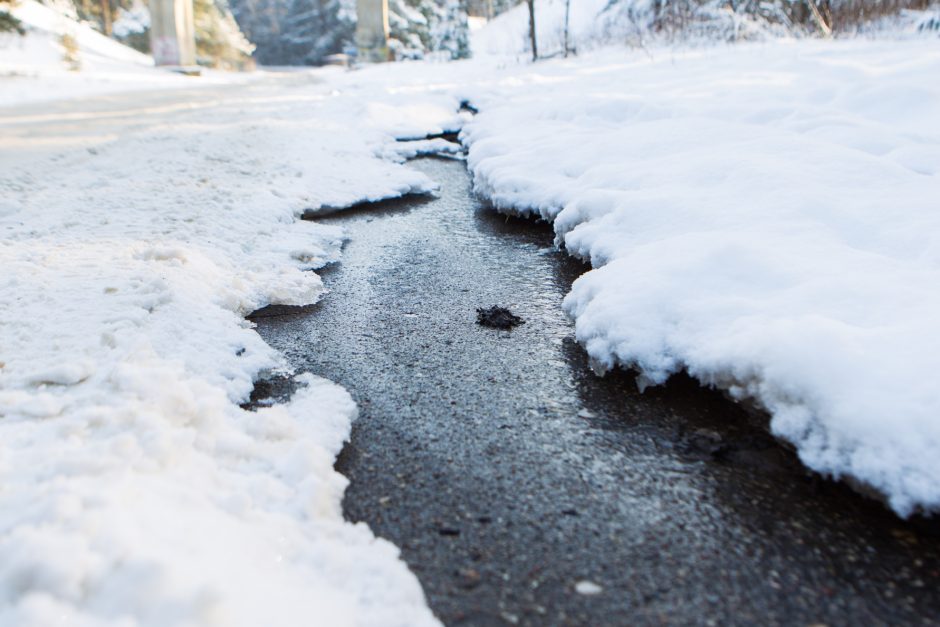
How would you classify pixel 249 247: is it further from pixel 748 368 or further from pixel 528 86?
pixel 528 86

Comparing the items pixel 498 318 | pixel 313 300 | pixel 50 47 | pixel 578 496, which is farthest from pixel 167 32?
pixel 578 496

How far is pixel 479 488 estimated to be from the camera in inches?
59.5

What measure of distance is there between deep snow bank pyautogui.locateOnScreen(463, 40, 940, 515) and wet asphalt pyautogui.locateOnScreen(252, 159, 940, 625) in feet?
0.39

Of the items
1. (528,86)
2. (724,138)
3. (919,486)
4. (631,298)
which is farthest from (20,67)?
(919,486)

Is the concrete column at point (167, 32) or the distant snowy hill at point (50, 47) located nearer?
the distant snowy hill at point (50, 47)

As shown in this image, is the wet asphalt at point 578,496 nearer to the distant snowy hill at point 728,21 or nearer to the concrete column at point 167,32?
the distant snowy hill at point 728,21

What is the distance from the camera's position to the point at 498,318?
7.97ft

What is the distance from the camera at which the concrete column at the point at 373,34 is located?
68.2 feet

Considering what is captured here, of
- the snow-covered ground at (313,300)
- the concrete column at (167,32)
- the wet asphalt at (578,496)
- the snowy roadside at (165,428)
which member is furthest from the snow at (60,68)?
the wet asphalt at (578,496)

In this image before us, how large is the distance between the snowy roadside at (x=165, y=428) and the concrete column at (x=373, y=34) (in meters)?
18.6

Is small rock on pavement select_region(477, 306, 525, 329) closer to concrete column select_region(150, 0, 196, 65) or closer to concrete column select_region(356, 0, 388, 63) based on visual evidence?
concrete column select_region(150, 0, 196, 65)

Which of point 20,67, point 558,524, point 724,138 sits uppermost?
point 20,67

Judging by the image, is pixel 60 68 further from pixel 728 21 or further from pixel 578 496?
pixel 578 496

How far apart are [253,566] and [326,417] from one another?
0.64 meters
